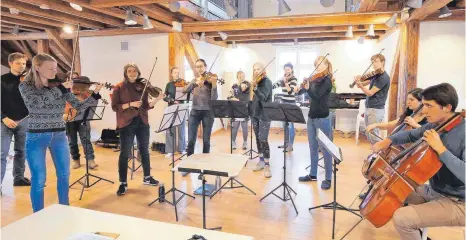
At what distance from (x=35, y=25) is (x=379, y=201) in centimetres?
660

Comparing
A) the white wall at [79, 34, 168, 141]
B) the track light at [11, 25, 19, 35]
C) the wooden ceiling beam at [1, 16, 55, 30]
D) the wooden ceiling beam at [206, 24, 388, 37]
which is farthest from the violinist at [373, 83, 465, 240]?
the track light at [11, 25, 19, 35]

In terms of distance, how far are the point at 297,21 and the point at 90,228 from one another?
4.68 meters

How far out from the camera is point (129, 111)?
11.8 feet

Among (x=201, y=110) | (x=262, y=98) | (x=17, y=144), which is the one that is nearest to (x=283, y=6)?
(x=262, y=98)

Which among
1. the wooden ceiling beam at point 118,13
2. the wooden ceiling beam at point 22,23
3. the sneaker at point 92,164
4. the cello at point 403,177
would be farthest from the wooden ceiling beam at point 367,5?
the wooden ceiling beam at point 22,23

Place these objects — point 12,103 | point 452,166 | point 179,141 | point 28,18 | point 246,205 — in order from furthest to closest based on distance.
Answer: point 179,141, point 28,18, point 12,103, point 246,205, point 452,166

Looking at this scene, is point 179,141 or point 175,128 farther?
point 179,141

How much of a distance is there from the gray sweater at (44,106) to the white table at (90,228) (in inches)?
40.3

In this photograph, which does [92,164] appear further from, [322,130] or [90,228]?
[90,228]

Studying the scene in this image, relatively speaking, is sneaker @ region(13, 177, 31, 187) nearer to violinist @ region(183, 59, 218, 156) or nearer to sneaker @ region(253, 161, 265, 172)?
violinist @ region(183, 59, 218, 156)

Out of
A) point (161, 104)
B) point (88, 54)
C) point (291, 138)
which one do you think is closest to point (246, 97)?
point (291, 138)

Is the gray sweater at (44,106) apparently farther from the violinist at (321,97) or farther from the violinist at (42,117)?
the violinist at (321,97)

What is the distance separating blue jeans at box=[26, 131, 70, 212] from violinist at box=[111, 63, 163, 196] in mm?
832

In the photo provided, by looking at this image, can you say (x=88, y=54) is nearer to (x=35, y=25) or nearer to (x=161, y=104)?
(x=35, y=25)
